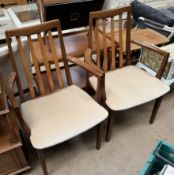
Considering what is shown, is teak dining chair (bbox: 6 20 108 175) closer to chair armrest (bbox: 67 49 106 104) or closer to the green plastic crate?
chair armrest (bbox: 67 49 106 104)

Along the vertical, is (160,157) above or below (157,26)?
below

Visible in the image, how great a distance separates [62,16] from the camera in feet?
5.06

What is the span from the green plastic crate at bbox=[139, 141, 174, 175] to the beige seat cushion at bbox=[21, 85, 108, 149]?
0.39 metres

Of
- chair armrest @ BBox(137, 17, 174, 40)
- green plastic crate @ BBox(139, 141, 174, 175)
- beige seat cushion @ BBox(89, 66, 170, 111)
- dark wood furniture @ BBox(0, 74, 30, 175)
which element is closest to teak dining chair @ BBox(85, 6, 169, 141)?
beige seat cushion @ BBox(89, 66, 170, 111)

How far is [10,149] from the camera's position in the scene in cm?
A: 122

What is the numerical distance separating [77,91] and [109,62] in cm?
53

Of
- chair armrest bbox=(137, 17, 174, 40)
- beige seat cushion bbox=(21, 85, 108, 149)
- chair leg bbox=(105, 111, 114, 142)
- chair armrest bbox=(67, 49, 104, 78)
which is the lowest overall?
chair leg bbox=(105, 111, 114, 142)

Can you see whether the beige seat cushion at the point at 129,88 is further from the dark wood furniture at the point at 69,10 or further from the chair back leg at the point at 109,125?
the dark wood furniture at the point at 69,10

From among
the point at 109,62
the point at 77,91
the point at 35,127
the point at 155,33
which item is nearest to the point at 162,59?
the point at 109,62

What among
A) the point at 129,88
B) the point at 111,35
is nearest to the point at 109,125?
the point at 129,88

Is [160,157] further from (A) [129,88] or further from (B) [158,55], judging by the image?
(B) [158,55]

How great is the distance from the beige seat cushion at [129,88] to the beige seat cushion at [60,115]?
6.1 inches

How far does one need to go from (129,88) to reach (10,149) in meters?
0.93

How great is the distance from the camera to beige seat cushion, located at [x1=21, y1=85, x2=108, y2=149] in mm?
1175
